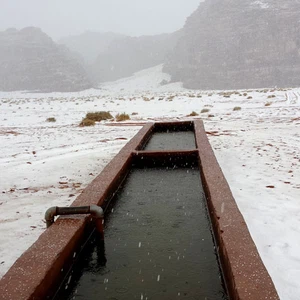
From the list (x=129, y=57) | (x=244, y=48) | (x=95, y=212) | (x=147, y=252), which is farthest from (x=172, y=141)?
(x=129, y=57)

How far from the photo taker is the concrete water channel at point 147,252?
8.32 feet

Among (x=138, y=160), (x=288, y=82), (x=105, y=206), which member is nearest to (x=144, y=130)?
(x=138, y=160)

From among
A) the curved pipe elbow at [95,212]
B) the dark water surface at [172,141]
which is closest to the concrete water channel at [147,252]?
the curved pipe elbow at [95,212]

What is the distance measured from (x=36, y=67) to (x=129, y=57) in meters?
48.5

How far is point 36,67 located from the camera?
96.5m

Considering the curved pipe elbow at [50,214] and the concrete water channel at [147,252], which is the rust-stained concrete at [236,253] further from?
the curved pipe elbow at [50,214]

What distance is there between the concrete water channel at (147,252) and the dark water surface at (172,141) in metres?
3.39

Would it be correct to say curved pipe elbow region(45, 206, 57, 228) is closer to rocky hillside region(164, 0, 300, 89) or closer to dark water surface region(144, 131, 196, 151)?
dark water surface region(144, 131, 196, 151)

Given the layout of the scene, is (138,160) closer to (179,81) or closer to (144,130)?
(144,130)

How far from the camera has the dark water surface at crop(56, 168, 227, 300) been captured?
9.86ft

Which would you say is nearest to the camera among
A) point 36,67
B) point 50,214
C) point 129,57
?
point 50,214

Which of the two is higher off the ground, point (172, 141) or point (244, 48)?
point (244, 48)

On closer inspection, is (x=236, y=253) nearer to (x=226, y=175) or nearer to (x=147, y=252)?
(x=147, y=252)

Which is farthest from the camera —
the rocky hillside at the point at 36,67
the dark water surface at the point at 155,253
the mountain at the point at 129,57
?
the mountain at the point at 129,57
